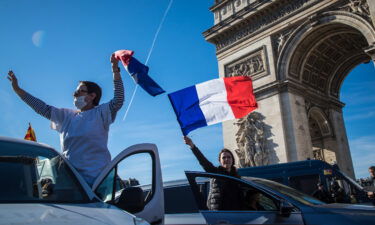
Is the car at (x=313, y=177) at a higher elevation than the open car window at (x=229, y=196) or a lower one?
higher

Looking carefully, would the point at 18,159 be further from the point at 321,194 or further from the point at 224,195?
the point at 321,194

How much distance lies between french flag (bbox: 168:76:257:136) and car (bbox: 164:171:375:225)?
81.6 inches

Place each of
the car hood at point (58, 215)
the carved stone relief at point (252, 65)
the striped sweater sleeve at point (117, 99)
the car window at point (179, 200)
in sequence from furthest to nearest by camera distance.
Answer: the carved stone relief at point (252, 65)
the car window at point (179, 200)
the striped sweater sleeve at point (117, 99)
the car hood at point (58, 215)

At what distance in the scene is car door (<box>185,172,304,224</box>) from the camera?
319 cm

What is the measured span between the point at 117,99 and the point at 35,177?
1021mm

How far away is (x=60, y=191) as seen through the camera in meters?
1.83

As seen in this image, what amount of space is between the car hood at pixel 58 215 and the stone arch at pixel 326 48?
13.7 metres

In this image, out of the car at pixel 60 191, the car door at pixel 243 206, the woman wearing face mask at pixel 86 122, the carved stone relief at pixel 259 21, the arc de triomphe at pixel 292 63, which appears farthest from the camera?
the carved stone relief at pixel 259 21

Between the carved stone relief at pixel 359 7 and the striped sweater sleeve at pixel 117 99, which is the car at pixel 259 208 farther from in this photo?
the carved stone relief at pixel 359 7

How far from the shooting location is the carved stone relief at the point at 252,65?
15.8 metres

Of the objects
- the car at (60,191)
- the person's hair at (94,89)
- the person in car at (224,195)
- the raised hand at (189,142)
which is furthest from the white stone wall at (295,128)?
the car at (60,191)

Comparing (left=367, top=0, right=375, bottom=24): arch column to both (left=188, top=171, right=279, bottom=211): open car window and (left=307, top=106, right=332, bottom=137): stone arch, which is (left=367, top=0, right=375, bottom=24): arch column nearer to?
(left=307, top=106, right=332, bottom=137): stone arch

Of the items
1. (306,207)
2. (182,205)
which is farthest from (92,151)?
(306,207)

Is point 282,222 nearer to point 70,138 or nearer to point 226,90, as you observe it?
point 70,138
